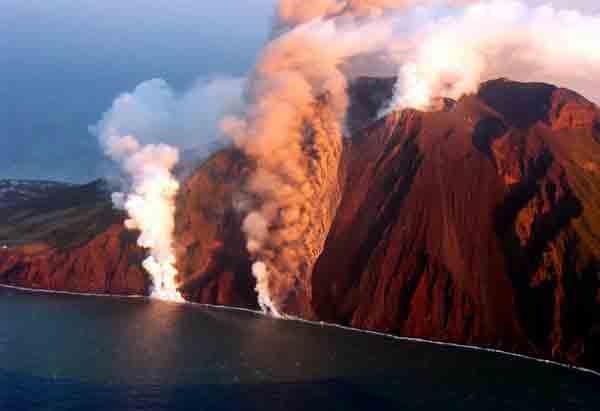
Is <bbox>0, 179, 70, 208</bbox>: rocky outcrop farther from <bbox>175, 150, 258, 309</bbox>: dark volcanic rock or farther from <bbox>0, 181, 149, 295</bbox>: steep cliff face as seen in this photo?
<bbox>175, 150, 258, 309</bbox>: dark volcanic rock

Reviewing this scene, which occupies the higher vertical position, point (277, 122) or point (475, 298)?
point (277, 122)

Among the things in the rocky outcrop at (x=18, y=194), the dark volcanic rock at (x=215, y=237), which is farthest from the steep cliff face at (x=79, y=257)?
the rocky outcrop at (x=18, y=194)

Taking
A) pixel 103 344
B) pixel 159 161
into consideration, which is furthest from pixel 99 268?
pixel 103 344

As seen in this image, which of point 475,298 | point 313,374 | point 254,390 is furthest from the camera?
point 475,298

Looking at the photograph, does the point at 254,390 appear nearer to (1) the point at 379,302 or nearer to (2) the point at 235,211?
(1) the point at 379,302

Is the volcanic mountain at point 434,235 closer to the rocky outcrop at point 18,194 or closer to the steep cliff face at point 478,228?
the steep cliff face at point 478,228
